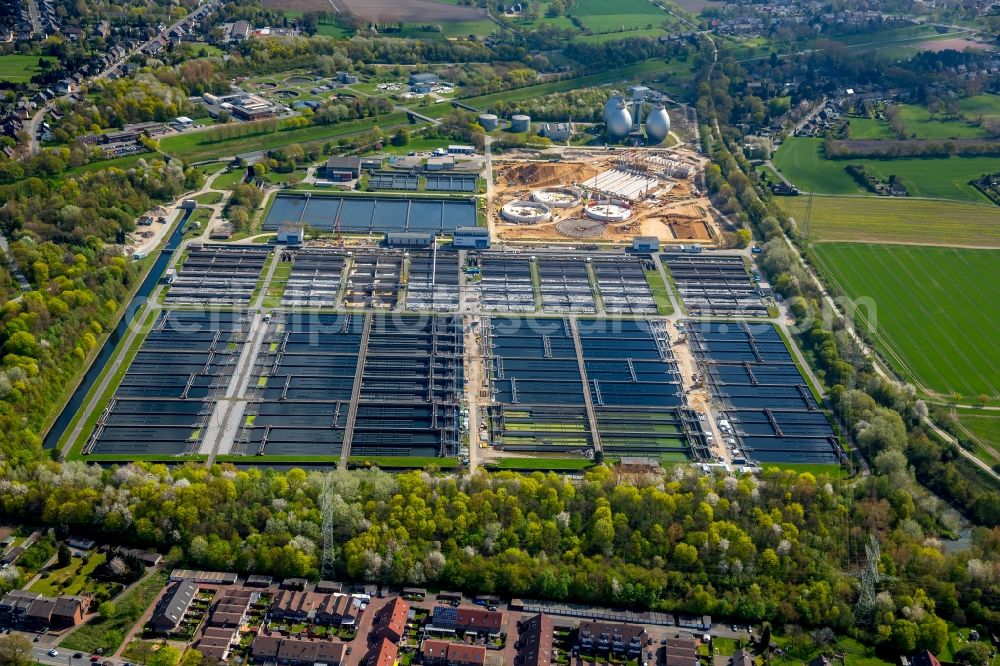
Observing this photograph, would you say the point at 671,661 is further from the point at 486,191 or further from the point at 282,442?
the point at 486,191

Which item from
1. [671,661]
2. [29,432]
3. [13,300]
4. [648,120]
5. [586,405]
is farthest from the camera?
[648,120]

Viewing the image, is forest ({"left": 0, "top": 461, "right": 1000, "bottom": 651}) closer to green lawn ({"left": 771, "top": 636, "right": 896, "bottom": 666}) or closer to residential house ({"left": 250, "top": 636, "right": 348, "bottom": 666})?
green lawn ({"left": 771, "top": 636, "right": 896, "bottom": 666})

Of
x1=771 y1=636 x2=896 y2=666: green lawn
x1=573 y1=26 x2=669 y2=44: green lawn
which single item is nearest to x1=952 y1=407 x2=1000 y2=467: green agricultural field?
x1=771 y1=636 x2=896 y2=666: green lawn

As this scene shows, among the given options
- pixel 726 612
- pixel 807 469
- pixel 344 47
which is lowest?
pixel 726 612

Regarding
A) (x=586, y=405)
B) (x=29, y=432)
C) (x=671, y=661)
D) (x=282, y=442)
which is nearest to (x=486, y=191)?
(x=586, y=405)

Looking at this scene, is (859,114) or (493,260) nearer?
(493,260)
